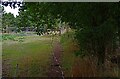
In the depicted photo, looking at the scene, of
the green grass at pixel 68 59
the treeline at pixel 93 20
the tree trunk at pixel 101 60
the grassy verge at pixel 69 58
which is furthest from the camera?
the grassy verge at pixel 69 58

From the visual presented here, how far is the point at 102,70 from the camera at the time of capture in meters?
8.54

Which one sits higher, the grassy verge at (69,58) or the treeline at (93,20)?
the treeline at (93,20)

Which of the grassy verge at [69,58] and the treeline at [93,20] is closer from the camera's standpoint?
the treeline at [93,20]

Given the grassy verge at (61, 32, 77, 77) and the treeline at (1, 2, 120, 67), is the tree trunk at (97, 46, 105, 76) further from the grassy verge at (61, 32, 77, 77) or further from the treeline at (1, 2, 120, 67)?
the grassy verge at (61, 32, 77, 77)

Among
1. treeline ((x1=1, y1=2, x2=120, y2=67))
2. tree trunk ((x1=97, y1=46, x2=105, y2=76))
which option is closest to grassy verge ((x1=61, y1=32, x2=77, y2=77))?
tree trunk ((x1=97, y1=46, x2=105, y2=76))

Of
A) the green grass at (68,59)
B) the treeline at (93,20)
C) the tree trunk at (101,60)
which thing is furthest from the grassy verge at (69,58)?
the treeline at (93,20)

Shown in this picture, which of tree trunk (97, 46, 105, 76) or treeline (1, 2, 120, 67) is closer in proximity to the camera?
treeline (1, 2, 120, 67)

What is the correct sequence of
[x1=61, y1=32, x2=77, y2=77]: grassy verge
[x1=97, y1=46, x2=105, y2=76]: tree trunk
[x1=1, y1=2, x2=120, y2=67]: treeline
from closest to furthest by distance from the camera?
[x1=1, y1=2, x2=120, y2=67]: treeline
[x1=97, y1=46, x2=105, y2=76]: tree trunk
[x1=61, y1=32, x2=77, y2=77]: grassy verge

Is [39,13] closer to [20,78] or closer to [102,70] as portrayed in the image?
[20,78]

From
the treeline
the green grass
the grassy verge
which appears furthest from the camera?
the grassy verge

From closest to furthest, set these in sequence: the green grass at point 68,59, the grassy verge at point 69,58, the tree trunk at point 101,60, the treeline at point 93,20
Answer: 1. the treeline at point 93,20
2. the tree trunk at point 101,60
3. the green grass at point 68,59
4. the grassy verge at point 69,58

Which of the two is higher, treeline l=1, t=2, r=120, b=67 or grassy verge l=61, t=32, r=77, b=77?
treeline l=1, t=2, r=120, b=67

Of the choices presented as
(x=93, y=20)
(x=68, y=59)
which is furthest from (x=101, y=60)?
(x=68, y=59)

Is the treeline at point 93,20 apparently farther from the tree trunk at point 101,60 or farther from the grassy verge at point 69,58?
the grassy verge at point 69,58
